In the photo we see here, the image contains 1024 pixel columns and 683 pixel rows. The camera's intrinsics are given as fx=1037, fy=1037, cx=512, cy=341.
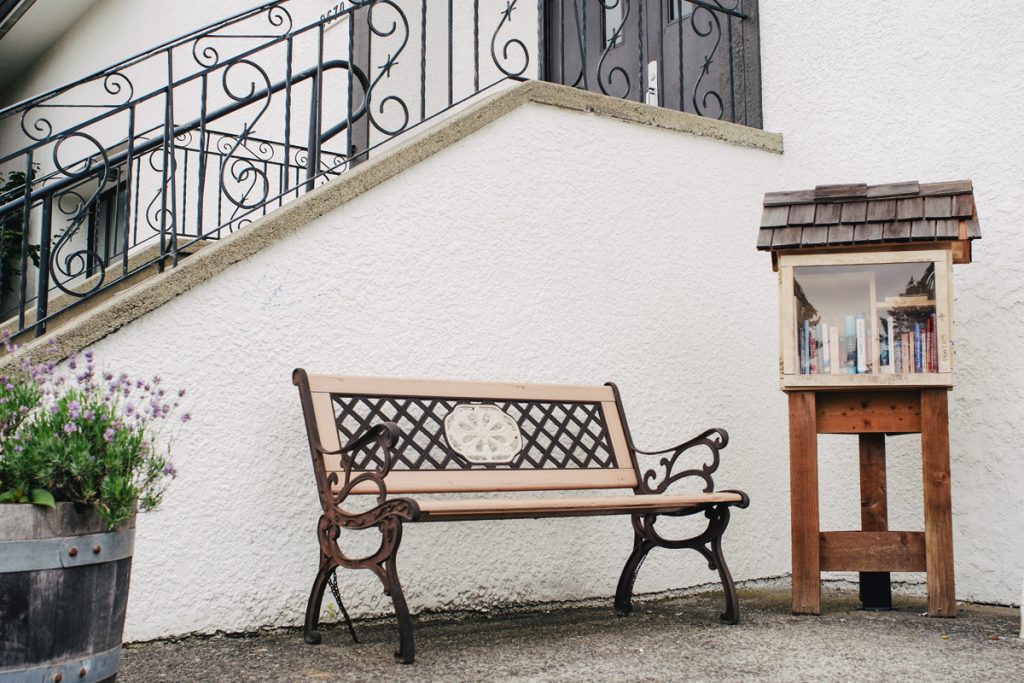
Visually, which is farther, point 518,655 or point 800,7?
point 800,7

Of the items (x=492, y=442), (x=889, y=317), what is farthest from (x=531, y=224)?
(x=889, y=317)

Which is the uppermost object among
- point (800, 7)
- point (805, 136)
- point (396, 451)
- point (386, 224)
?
point (800, 7)

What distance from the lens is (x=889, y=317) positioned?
3902 millimetres

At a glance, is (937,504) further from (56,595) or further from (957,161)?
(56,595)

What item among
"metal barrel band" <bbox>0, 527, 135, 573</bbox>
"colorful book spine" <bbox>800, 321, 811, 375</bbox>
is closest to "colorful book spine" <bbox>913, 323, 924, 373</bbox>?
"colorful book spine" <bbox>800, 321, 811, 375</bbox>

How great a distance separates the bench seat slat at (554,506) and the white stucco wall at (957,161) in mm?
1212

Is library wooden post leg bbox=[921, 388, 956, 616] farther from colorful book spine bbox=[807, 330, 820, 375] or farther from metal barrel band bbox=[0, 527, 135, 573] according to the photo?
metal barrel band bbox=[0, 527, 135, 573]

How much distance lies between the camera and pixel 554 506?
329 cm

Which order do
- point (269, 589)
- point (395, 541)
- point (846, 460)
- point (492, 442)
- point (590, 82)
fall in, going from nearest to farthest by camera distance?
1. point (395, 541)
2. point (269, 589)
3. point (492, 442)
4. point (846, 460)
5. point (590, 82)

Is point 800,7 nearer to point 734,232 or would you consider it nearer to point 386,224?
point 734,232

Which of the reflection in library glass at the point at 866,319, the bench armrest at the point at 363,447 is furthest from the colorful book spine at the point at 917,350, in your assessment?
the bench armrest at the point at 363,447

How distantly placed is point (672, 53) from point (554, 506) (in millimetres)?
3762

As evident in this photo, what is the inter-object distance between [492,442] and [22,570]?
6.37 ft

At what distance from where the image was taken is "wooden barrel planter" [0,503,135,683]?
211cm
